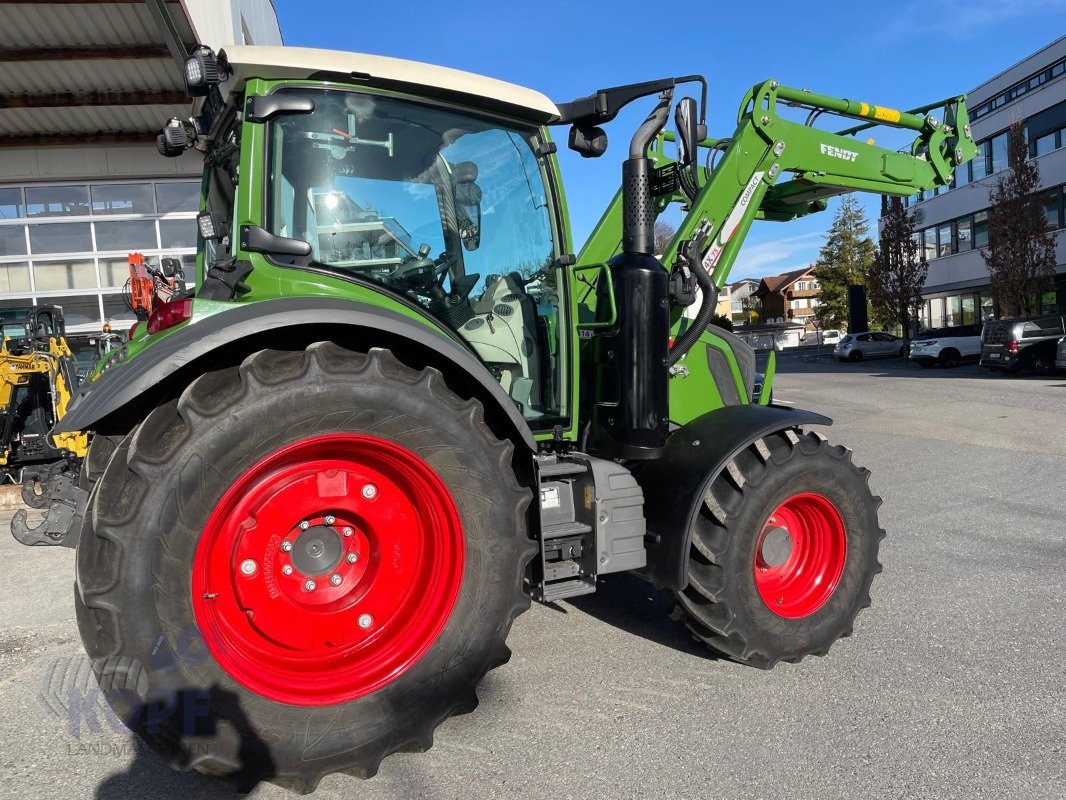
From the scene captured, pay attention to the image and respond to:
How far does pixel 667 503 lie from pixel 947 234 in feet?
137

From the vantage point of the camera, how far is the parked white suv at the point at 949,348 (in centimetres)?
2608

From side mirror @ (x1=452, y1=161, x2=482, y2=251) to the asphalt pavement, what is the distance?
6.29 feet

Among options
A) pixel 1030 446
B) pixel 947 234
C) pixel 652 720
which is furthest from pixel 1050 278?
pixel 652 720

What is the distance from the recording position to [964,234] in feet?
122

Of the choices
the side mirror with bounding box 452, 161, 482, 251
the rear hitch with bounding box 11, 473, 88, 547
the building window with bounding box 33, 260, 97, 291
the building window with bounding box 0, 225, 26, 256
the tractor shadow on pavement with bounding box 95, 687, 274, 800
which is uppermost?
the building window with bounding box 0, 225, 26, 256

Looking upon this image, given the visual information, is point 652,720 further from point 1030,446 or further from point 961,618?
point 1030,446

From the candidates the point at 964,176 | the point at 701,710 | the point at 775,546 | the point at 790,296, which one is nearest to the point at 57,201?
the point at 775,546

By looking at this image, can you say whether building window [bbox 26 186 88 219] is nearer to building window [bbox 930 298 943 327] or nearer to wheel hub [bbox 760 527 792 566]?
wheel hub [bbox 760 527 792 566]

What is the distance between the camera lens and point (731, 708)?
9.75 ft

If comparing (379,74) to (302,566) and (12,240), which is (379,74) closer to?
(302,566)

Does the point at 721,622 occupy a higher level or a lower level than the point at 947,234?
lower

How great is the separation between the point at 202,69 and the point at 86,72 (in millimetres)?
10779

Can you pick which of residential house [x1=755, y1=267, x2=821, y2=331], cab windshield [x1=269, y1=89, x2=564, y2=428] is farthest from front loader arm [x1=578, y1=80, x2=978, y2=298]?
residential house [x1=755, y1=267, x2=821, y2=331]

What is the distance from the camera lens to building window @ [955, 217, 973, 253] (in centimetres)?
3656
